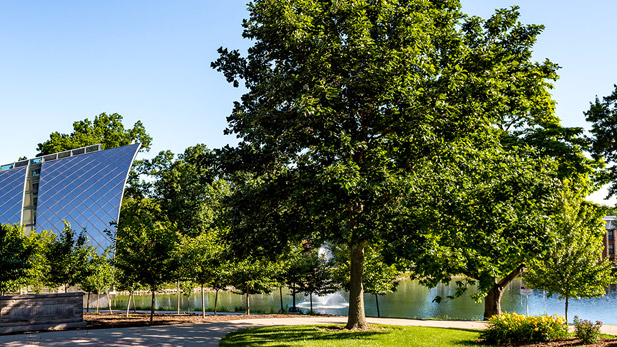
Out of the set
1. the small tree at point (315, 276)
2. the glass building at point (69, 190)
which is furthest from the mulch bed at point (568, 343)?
the glass building at point (69, 190)

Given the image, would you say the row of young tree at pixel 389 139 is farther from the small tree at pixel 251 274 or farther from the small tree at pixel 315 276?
the small tree at pixel 315 276

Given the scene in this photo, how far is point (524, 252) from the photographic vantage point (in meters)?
15.1

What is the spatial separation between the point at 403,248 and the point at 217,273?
1391 centimetres

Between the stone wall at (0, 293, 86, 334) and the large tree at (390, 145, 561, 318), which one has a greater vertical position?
the large tree at (390, 145, 561, 318)

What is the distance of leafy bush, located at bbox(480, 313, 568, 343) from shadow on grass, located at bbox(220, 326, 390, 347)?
3.57m

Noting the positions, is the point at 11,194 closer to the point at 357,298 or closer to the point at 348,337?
the point at 357,298

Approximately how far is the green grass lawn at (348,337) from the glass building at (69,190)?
1540 inches

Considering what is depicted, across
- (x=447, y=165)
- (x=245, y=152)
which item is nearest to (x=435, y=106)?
(x=447, y=165)

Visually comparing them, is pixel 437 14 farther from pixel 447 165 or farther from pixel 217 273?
pixel 217 273

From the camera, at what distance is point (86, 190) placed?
5334 centimetres

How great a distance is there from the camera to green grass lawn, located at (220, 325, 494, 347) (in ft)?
44.8

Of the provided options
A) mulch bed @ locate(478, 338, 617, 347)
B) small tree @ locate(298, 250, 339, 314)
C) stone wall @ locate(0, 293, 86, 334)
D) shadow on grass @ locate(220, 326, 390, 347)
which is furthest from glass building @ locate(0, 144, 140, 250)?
mulch bed @ locate(478, 338, 617, 347)

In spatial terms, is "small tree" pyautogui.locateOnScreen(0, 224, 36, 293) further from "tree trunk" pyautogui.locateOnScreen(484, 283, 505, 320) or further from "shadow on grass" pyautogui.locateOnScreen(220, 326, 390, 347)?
"tree trunk" pyautogui.locateOnScreen(484, 283, 505, 320)

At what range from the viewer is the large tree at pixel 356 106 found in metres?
13.4
